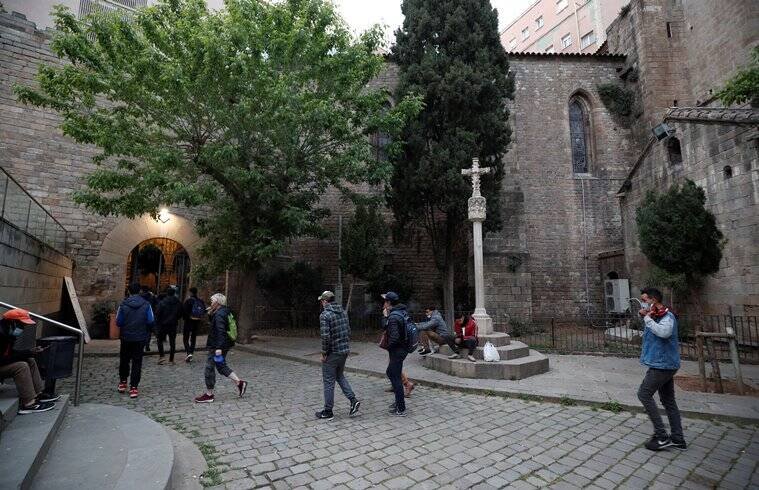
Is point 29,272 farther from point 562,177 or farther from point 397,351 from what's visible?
point 562,177

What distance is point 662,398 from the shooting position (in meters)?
4.10

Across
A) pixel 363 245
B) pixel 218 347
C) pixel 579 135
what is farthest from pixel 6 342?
pixel 579 135

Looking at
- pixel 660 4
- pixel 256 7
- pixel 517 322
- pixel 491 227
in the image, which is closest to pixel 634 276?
pixel 517 322

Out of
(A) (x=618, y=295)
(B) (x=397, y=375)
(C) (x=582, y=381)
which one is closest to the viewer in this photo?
(B) (x=397, y=375)

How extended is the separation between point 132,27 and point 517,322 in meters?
13.9

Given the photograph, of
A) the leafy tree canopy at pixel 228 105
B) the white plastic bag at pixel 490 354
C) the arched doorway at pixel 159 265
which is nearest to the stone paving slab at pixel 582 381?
the white plastic bag at pixel 490 354

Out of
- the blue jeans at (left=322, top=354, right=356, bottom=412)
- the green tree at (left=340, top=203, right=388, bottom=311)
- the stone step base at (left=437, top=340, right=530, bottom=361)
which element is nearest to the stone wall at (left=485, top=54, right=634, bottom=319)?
the green tree at (left=340, top=203, right=388, bottom=311)

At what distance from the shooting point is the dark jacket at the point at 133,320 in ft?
18.9

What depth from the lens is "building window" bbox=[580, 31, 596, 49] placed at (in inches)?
1261

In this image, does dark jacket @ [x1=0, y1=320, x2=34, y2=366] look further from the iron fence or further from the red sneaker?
the iron fence

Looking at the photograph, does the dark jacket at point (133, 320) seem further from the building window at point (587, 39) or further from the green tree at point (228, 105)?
the building window at point (587, 39)

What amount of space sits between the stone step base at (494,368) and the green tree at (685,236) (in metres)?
5.95

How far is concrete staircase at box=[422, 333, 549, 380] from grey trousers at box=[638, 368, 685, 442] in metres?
2.93

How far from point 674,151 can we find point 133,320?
14.9 metres
